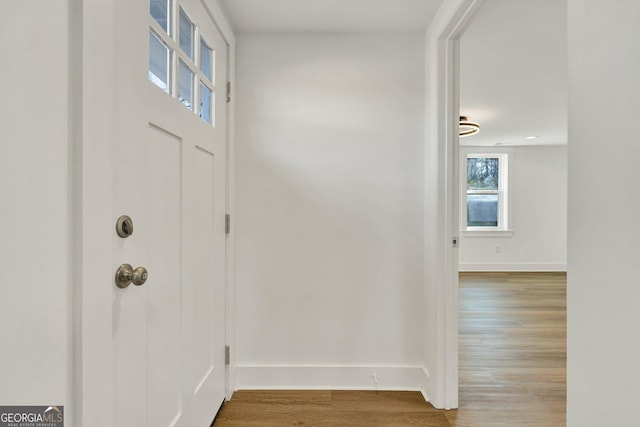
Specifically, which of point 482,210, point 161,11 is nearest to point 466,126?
point 482,210

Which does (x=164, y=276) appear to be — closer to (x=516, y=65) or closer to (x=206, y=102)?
(x=206, y=102)

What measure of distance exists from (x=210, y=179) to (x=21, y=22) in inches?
37.1

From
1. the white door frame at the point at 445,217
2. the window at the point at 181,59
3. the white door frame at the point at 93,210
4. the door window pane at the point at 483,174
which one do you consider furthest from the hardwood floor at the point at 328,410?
the door window pane at the point at 483,174

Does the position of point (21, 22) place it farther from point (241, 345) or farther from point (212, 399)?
point (241, 345)

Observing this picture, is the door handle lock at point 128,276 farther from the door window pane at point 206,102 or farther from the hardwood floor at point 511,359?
the hardwood floor at point 511,359

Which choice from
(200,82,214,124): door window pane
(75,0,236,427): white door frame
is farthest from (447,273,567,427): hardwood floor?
(200,82,214,124): door window pane

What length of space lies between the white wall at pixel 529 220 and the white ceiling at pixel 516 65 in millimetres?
1455

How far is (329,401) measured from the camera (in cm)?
173

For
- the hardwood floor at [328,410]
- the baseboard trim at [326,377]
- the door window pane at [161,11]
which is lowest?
the hardwood floor at [328,410]

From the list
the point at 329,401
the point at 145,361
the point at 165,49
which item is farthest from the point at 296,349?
the point at 165,49

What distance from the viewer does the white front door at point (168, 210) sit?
32.0 inches

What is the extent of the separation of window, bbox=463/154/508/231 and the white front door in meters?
5.36

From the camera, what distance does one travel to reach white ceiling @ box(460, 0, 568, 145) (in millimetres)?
1733

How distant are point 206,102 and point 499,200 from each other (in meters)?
5.87
